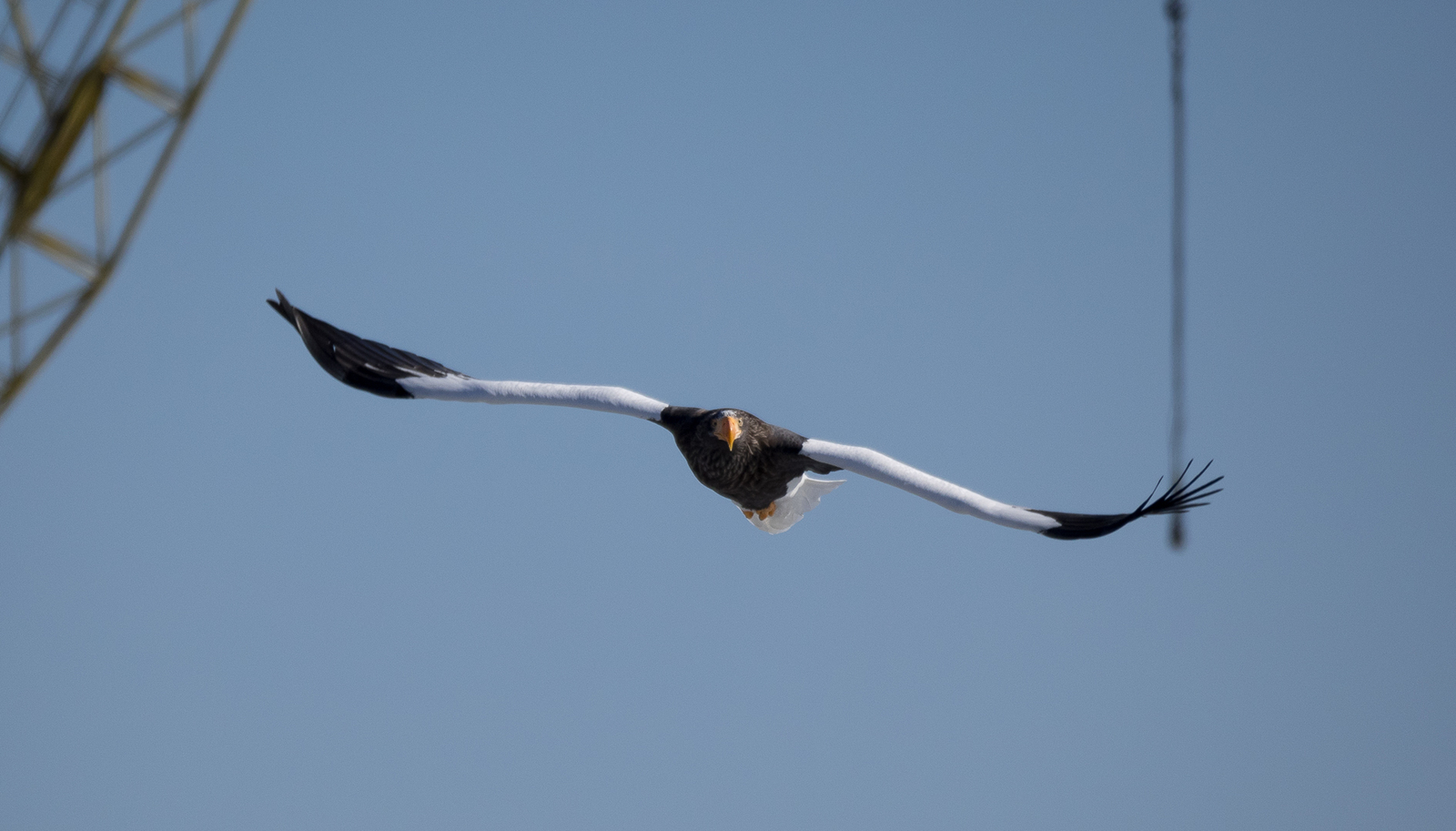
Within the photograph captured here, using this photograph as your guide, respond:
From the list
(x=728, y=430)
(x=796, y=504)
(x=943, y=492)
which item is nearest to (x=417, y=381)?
(x=728, y=430)

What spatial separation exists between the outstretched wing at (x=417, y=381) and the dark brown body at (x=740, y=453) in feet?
1.30

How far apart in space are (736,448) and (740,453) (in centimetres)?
6

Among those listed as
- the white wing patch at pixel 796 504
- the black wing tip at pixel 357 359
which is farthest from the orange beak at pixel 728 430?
the black wing tip at pixel 357 359

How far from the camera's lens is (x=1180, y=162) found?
1204 centimetres

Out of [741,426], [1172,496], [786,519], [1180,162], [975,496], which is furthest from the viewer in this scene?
[786,519]

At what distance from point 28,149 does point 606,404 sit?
606cm

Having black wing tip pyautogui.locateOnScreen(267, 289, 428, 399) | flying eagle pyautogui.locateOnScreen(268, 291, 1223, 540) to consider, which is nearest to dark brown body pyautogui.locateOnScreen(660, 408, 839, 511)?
flying eagle pyautogui.locateOnScreen(268, 291, 1223, 540)

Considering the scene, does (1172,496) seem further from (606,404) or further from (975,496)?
(606,404)

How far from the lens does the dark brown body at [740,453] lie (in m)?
14.9

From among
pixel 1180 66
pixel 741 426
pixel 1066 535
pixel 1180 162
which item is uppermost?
pixel 1180 66

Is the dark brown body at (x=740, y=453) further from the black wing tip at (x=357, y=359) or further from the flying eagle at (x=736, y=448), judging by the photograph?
the black wing tip at (x=357, y=359)

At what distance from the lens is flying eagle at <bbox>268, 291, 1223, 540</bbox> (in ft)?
45.1

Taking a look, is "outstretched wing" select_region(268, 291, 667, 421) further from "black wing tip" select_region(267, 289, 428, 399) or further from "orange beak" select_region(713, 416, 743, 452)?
"orange beak" select_region(713, 416, 743, 452)

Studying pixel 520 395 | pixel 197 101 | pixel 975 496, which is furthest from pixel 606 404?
pixel 197 101
